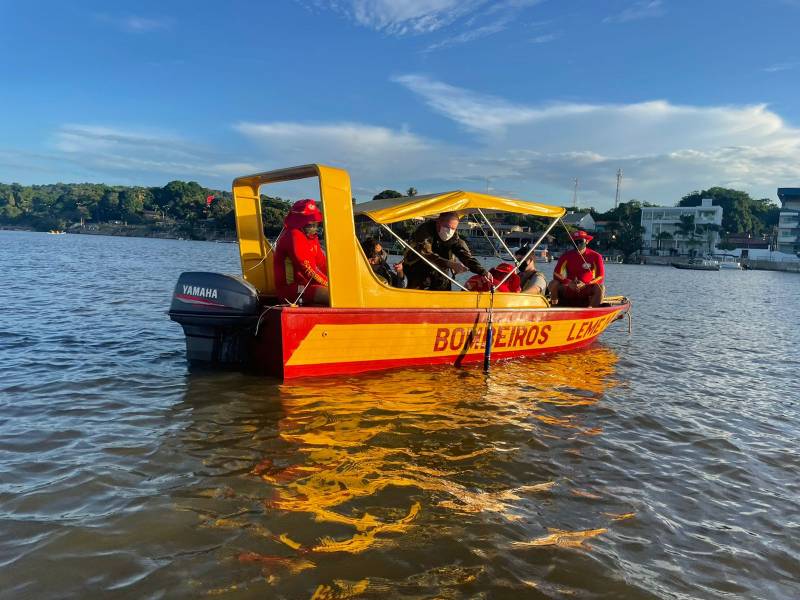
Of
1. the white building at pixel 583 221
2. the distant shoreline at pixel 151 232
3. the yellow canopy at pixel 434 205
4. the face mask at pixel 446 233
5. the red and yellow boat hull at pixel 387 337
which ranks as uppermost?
the white building at pixel 583 221

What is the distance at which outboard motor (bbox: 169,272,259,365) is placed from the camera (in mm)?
6957

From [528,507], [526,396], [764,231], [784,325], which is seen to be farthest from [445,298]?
[764,231]

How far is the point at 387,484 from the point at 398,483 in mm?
96

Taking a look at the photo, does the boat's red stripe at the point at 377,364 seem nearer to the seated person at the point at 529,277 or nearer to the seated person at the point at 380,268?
the seated person at the point at 529,277

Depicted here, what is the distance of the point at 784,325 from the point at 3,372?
21.6 meters

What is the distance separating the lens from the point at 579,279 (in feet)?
37.7

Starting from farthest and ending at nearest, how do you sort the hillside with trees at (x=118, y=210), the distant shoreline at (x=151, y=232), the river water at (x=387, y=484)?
the hillside with trees at (x=118, y=210), the distant shoreline at (x=151, y=232), the river water at (x=387, y=484)

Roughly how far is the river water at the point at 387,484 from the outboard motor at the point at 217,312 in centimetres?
48

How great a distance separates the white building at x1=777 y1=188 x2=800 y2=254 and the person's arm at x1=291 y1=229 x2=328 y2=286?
380ft

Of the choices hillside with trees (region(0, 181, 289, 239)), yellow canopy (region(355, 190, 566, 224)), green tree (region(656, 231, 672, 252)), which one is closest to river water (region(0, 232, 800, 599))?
yellow canopy (region(355, 190, 566, 224))

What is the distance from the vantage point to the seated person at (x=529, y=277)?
10.2 m

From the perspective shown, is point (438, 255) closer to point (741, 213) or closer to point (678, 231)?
point (678, 231)

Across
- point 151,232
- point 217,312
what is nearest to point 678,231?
point 217,312

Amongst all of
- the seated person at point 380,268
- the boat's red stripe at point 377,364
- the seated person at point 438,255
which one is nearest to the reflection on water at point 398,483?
the boat's red stripe at point 377,364
